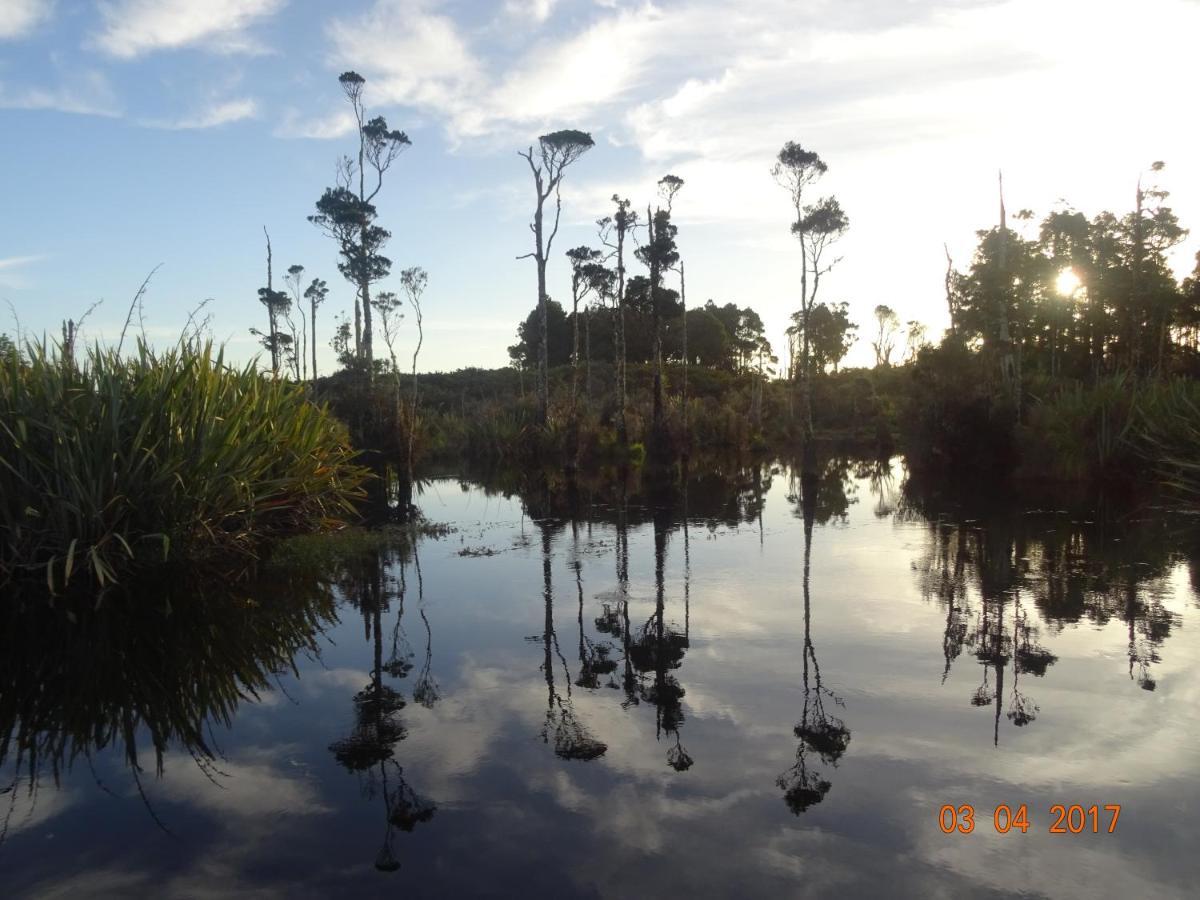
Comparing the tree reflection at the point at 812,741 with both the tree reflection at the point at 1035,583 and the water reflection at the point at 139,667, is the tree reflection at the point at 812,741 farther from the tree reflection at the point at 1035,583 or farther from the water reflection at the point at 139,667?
the water reflection at the point at 139,667

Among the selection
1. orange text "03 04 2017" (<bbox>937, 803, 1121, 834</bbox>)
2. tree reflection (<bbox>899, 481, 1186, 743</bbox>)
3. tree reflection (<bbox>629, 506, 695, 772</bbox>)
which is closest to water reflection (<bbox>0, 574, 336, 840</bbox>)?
tree reflection (<bbox>629, 506, 695, 772</bbox>)

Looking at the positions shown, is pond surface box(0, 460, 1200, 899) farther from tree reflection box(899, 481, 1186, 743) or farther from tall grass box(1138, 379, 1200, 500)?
tall grass box(1138, 379, 1200, 500)

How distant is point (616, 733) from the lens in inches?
208

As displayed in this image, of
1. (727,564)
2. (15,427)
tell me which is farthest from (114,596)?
(727,564)

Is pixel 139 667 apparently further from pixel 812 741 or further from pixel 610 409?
pixel 610 409

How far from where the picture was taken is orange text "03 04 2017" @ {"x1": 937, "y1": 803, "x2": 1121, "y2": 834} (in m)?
4.00

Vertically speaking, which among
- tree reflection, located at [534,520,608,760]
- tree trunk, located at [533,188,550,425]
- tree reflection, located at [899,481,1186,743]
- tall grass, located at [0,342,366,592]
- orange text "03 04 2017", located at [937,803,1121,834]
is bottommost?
orange text "03 04 2017", located at [937,803,1121,834]

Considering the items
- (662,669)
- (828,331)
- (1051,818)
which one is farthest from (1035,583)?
(828,331)

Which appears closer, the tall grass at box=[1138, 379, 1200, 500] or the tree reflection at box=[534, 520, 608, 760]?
the tree reflection at box=[534, 520, 608, 760]

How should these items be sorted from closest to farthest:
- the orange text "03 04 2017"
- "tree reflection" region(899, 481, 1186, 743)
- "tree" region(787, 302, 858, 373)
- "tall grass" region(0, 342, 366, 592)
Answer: the orange text "03 04 2017" → "tree reflection" region(899, 481, 1186, 743) → "tall grass" region(0, 342, 366, 592) → "tree" region(787, 302, 858, 373)

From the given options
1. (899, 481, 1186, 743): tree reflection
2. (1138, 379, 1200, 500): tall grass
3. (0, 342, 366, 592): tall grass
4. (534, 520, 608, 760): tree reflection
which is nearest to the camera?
(534, 520, 608, 760): tree reflection

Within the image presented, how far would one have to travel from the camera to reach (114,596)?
820cm

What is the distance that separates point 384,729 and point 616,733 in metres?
1.46

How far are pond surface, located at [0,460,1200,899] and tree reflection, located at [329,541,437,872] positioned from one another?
23 millimetres
